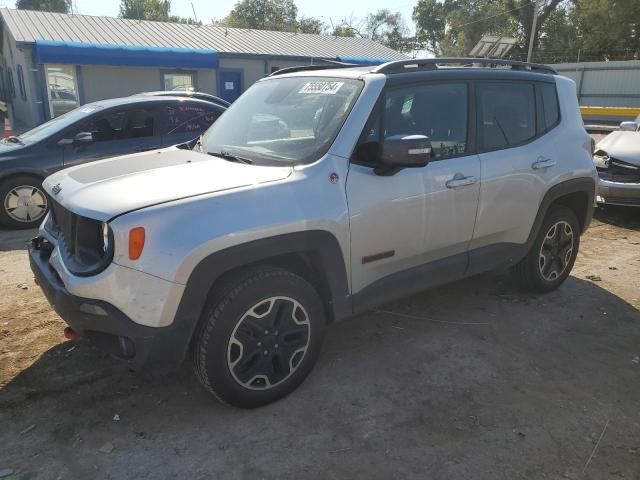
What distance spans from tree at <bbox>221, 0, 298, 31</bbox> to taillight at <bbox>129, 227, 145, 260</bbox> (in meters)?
60.6

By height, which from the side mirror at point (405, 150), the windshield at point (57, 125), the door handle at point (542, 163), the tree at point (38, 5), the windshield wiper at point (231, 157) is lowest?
the windshield at point (57, 125)

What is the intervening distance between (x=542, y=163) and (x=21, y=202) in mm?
6022

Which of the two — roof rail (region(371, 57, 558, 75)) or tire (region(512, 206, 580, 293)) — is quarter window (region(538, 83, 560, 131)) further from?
tire (region(512, 206, 580, 293))

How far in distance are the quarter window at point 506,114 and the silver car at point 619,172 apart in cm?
336

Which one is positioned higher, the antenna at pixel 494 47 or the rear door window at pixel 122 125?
the antenna at pixel 494 47

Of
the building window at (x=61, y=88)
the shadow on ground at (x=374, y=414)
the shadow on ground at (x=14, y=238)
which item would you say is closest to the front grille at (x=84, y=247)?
the shadow on ground at (x=374, y=414)

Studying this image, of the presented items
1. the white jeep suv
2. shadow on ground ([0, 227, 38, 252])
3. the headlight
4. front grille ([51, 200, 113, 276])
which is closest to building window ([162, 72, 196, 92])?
shadow on ground ([0, 227, 38, 252])

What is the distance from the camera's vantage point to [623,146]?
780cm

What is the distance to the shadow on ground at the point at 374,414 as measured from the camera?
2664mm

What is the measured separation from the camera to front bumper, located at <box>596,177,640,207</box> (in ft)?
23.5

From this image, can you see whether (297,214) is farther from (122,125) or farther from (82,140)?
(122,125)

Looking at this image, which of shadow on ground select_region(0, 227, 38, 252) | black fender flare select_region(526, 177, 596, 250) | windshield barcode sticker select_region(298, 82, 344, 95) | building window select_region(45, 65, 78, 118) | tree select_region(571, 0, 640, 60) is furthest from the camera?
tree select_region(571, 0, 640, 60)

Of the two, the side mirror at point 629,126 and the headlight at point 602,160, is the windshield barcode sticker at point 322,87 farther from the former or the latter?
the side mirror at point 629,126

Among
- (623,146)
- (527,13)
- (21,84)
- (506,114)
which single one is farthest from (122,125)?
(527,13)
